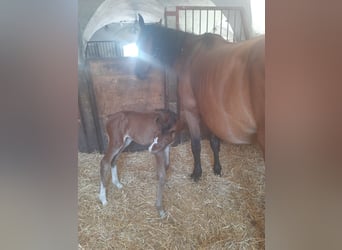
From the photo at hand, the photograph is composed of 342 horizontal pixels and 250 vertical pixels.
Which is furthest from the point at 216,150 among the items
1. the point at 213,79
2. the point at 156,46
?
the point at 156,46

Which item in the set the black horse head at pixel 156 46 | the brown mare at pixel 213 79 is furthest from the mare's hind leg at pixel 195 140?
the black horse head at pixel 156 46

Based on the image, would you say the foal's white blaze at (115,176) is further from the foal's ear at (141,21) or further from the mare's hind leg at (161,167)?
the foal's ear at (141,21)

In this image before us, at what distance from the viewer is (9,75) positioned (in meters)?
0.36

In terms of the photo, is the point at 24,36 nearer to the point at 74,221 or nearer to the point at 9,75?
the point at 9,75

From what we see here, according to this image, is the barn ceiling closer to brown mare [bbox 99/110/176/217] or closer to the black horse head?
the black horse head

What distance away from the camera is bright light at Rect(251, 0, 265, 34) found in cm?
43

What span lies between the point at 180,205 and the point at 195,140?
0.49ft

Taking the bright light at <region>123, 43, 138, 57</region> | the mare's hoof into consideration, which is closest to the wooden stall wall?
the bright light at <region>123, 43, 138, 57</region>

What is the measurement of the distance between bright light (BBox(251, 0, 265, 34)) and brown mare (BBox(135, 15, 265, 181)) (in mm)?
20

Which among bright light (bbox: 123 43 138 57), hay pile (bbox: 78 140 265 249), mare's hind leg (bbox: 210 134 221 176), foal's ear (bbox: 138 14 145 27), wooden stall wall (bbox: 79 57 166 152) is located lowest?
hay pile (bbox: 78 140 265 249)

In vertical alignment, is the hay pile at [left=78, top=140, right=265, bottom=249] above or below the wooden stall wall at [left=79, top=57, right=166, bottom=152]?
below

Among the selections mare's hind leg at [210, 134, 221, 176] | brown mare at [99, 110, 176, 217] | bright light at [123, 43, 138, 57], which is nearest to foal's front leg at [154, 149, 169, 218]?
brown mare at [99, 110, 176, 217]

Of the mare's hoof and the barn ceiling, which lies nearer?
the barn ceiling

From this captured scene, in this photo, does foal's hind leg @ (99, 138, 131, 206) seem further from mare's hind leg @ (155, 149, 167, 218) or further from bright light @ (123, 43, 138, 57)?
bright light @ (123, 43, 138, 57)
